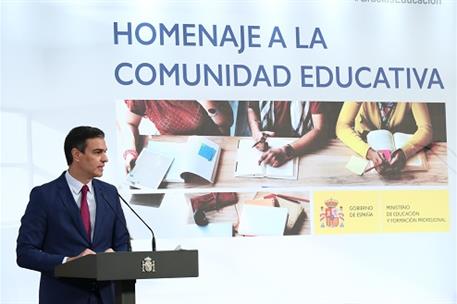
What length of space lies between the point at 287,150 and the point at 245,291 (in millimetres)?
963

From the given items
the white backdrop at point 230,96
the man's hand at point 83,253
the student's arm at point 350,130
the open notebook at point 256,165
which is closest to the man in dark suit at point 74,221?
the man's hand at point 83,253

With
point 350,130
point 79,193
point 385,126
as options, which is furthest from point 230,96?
point 79,193

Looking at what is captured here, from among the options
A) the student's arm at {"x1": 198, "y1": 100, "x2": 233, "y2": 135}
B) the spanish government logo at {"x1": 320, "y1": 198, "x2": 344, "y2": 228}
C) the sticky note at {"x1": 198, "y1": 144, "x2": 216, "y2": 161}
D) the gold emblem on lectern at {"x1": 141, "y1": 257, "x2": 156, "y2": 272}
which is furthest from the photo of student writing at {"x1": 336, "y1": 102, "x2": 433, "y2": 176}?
the gold emblem on lectern at {"x1": 141, "y1": 257, "x2": 156, "y2": 272}

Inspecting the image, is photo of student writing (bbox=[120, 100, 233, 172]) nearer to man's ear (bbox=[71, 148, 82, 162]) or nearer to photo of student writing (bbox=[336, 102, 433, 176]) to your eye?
photo of student writing (bbox=[336, 102, 433, 176])

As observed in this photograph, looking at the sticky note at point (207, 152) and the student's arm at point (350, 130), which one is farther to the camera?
the student's arm at point (350, 130)

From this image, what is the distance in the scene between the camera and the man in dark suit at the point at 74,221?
11.4 ft

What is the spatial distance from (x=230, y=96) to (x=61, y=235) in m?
2.63

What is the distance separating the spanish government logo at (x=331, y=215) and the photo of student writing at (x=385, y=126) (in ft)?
1.28

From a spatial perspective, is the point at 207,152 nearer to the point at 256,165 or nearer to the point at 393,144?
the point at 256,165

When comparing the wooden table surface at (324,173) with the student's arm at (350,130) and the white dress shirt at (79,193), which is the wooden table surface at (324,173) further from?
the white dress shirt at (79,193)

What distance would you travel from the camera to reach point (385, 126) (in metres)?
6.26

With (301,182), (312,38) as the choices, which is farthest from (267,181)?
(312,38)

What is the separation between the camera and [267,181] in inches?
236

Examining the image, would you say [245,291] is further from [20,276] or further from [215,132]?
[20,276]
